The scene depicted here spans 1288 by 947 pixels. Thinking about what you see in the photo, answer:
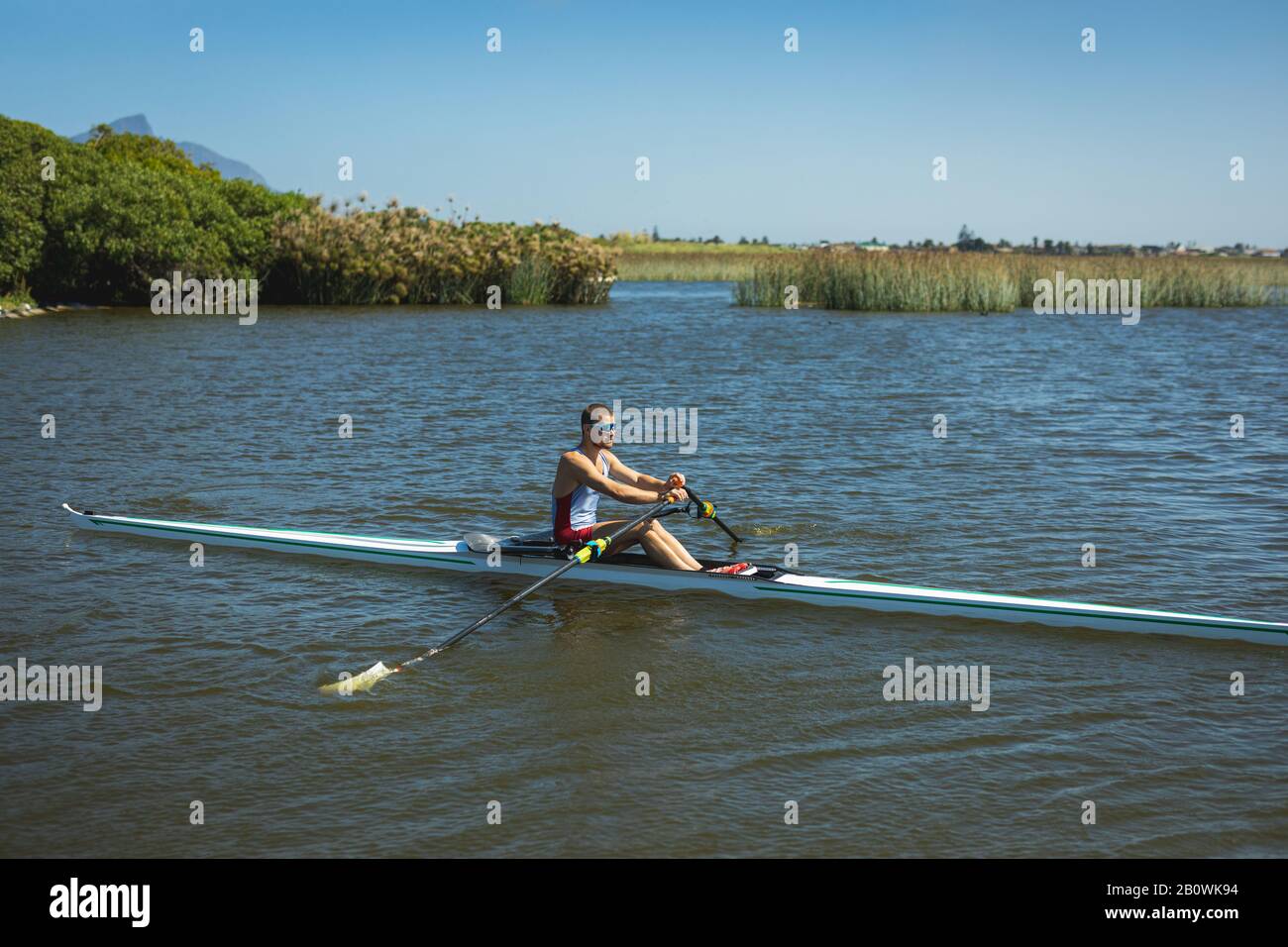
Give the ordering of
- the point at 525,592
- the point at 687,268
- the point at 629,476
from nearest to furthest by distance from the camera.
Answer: the point at 525,592 → the point at 629,476 → the point at 687,268

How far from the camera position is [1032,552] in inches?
407

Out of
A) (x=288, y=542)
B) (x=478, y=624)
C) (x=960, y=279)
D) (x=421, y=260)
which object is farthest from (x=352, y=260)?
(x=478, y=624)

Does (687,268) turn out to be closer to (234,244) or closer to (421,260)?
(421,260)

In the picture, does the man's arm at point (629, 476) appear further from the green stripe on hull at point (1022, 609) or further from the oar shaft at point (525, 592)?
the green stripe on hull at point (1022, 609)

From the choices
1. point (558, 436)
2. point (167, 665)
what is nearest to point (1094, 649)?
point (167, 665)

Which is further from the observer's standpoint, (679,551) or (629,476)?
(629,476)

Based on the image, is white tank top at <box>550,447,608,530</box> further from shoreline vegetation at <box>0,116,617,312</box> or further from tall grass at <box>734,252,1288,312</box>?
shoreline vegetation at <box>0,116,617,312</box>

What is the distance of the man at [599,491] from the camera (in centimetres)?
902

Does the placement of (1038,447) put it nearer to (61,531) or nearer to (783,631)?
(783,631)

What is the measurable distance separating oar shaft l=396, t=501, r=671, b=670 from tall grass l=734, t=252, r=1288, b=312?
3041cm

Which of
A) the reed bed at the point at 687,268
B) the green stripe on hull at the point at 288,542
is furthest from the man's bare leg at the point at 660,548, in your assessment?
the reed bed at the point at 687,268

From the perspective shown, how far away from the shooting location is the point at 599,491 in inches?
360

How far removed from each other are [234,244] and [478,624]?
37365 mm
